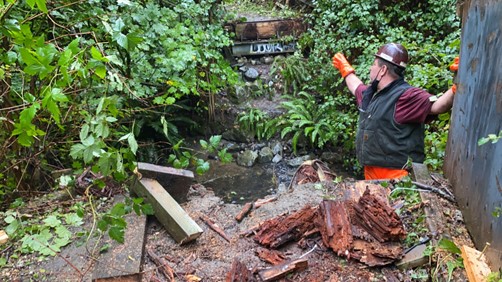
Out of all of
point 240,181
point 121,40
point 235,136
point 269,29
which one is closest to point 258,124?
point 235,136

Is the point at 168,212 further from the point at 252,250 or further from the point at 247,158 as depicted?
the point at 247,158

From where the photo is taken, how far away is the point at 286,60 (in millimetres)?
9461

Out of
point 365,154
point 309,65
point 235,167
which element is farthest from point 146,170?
point 309,65

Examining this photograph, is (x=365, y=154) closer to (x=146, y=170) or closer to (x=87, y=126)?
(x=146, y=170)

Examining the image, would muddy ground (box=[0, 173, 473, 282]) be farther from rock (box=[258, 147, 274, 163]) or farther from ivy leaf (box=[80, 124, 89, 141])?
rock (box=[258, 147, 274, 163])

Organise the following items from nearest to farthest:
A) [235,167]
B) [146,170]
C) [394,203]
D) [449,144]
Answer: [394,203] < [449,144] < [146,170] < [235,167]

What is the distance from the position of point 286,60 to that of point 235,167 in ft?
10.1

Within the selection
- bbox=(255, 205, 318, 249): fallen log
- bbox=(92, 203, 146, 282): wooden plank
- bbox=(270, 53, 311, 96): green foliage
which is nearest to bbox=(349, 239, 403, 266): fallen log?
bbox=(255, 205, 318, 249): fallen log

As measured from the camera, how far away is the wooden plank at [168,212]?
286 cm

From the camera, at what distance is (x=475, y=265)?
1.97m

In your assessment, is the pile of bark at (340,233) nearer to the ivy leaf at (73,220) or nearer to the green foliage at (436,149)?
the green foliage at (436,149)

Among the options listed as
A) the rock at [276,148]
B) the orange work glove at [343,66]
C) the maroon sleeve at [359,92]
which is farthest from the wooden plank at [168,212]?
the rock at [276,148]

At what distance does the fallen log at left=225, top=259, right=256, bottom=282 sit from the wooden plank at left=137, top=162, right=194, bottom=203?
1.29 metres

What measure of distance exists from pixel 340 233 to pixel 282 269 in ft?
1.52
